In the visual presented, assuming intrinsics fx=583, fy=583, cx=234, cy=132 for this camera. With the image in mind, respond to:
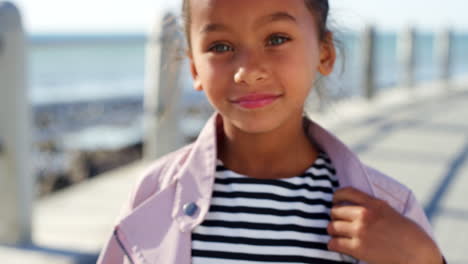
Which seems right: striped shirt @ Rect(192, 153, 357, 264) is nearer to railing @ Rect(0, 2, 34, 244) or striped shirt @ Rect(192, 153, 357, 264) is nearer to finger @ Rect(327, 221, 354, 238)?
finger @ Rect(327, 221, 354, 238)

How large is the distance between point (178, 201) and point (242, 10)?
477mm

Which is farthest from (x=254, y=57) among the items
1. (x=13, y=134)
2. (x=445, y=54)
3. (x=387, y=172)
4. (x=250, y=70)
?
(x=445, y=54)

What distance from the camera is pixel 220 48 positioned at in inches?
55.2

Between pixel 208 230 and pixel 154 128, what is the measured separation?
263cm

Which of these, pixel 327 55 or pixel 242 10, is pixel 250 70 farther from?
pixel 327 55

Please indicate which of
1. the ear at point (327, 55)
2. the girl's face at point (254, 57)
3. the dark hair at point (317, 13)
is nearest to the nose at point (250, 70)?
Answer: the girl's face at point (254, 57)

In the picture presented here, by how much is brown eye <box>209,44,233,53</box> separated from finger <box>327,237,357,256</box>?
509 millimetres

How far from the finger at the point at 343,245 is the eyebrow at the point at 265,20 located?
20.7 inches

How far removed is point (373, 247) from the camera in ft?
4.28

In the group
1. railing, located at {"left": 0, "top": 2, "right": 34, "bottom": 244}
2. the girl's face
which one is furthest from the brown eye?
railing, located at {"left": 0, "top": 2, "right": 34, "bottom": 244}

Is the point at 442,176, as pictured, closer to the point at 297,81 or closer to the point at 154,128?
the point at 154,128

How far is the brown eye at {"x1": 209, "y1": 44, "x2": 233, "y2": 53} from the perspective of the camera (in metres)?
1.39

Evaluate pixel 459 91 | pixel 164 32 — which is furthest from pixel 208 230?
pixel 459 91

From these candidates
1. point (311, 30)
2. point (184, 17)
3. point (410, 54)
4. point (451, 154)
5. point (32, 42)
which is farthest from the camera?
point (410, 54)
